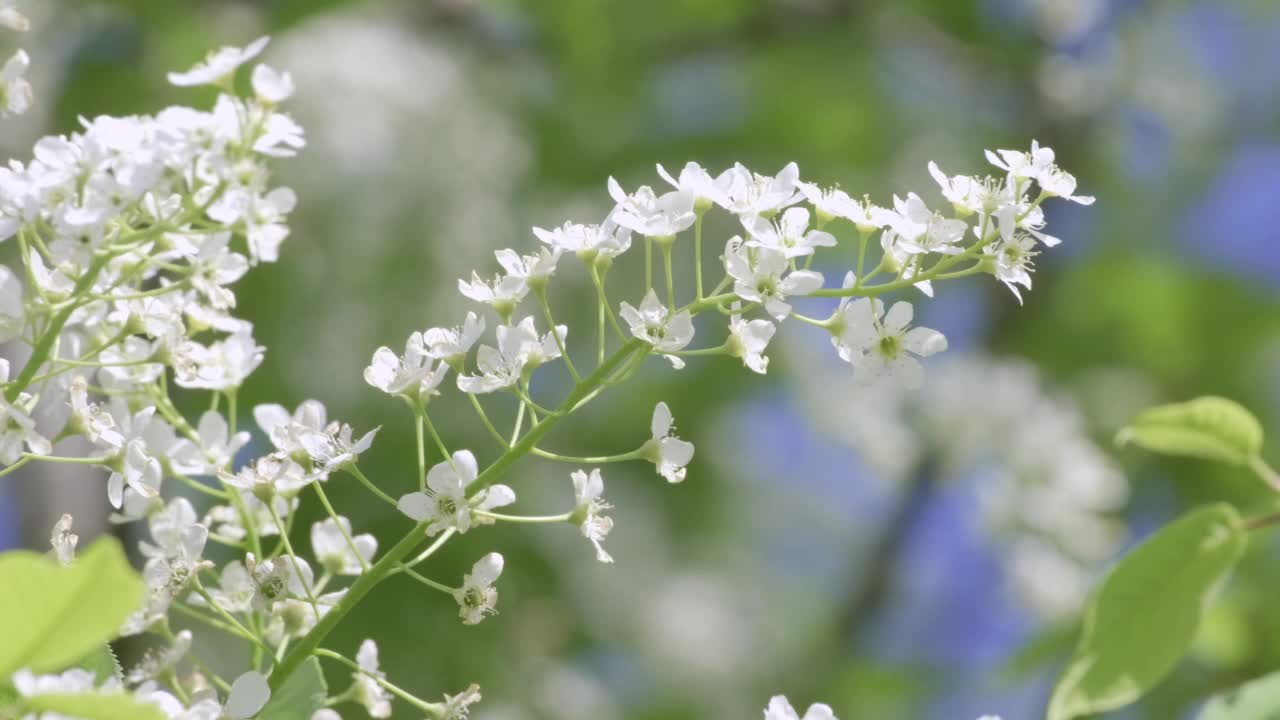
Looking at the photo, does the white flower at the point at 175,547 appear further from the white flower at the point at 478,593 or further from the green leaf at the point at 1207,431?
the green leaf at the point at 1207,431

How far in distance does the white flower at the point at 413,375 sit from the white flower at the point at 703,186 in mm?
310

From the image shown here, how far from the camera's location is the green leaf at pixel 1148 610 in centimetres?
129

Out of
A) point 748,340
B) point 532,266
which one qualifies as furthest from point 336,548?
point 748,340

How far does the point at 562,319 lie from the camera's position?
5461 mm

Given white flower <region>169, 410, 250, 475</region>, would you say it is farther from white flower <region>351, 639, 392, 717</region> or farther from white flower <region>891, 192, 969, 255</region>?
white flower <region>891, 192, 969, 255</region>

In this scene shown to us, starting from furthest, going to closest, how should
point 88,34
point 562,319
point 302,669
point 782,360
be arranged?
point 782,360 → point 562,319 → point 88,34 → point 302,669

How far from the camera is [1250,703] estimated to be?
4.46 feet

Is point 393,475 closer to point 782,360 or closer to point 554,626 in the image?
point 554,626

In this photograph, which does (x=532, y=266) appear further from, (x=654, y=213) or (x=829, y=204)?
(x=829, y=204)

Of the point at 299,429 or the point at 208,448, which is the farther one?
the point at 208,448

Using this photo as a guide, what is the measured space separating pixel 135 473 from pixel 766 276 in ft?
2.19

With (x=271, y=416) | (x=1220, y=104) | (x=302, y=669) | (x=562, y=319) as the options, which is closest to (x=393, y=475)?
(x=562, y=319)

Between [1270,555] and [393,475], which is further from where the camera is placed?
[393,475]

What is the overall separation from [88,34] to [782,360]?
306 cm
